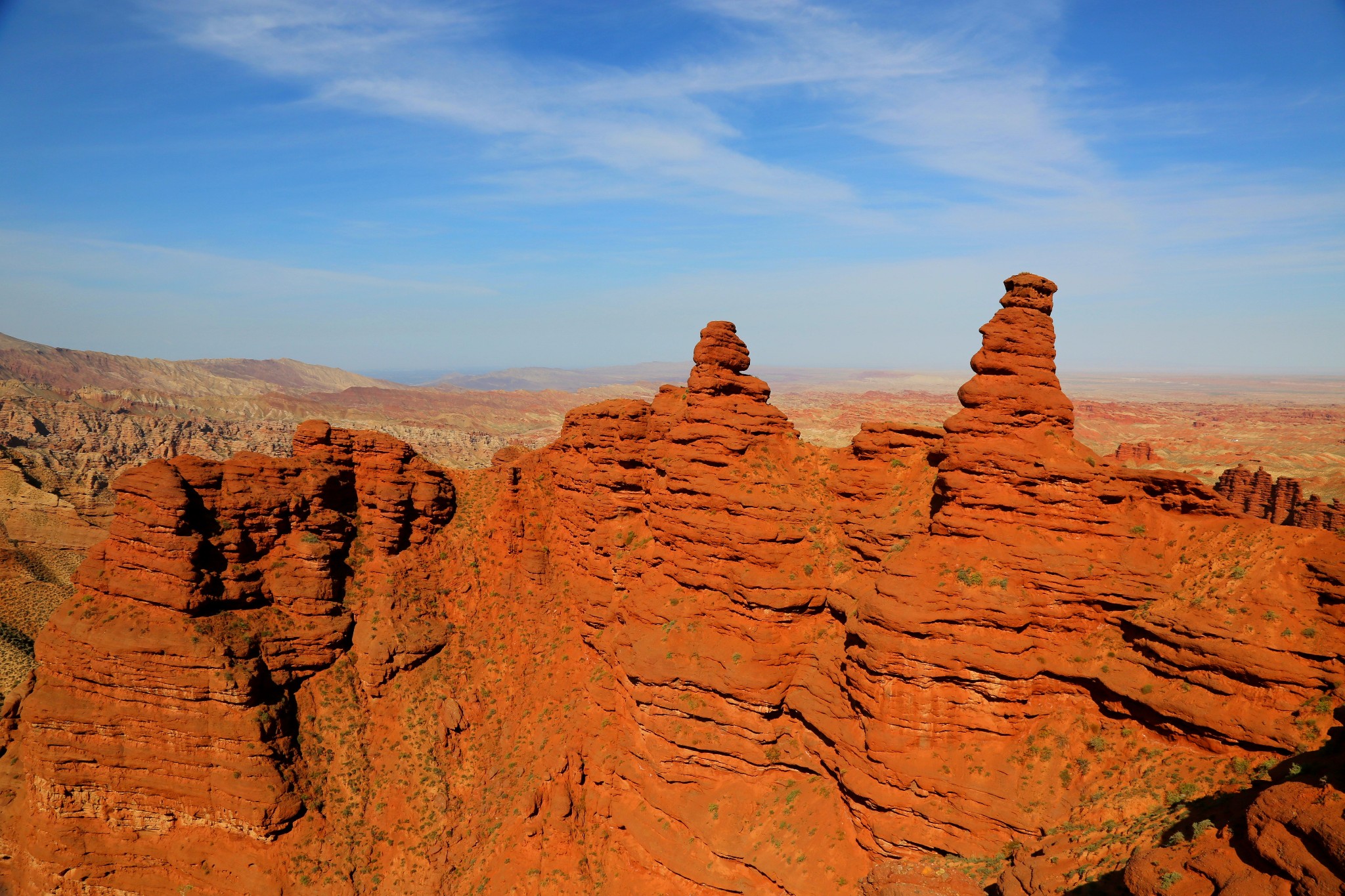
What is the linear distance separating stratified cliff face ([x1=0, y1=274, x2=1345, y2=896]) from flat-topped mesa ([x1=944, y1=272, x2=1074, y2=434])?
7.6 inches

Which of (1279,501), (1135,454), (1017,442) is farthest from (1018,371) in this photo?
(1135,454)

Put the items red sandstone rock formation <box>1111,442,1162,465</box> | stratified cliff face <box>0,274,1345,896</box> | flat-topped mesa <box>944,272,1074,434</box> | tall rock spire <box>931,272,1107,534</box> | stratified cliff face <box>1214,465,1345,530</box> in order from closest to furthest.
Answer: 1. stratified cliff face <box>0,274,1345,896</box>
2. tall rock spire <box>931,272,1107,534</box>
3. flat-topped mesa <box>944,272,1074,434</box>
4. stratified cliff face <box>1214,465,1345,530</box>
5. red sandstone rock formation <box>1111,442,1162,465</box>

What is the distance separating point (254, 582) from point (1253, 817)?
45.3 meters

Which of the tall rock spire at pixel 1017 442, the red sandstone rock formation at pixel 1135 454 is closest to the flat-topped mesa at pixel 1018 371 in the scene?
the tall rock spire at pixel 1017 442

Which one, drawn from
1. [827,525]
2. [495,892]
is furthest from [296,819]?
[827,525]

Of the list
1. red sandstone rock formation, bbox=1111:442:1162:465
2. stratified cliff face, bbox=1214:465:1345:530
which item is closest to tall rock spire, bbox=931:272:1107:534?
stratified cliff face, bbox=1214:465:1345:530

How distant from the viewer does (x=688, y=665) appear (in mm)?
31906

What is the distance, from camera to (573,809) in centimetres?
3522

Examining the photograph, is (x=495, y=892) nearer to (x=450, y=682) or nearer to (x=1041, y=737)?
(x=450, y=682)

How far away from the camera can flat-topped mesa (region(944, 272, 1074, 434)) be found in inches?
1098

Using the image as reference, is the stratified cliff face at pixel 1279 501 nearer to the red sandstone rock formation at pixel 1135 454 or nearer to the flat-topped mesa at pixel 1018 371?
the red sandstone rock formation at pixel 1135 454

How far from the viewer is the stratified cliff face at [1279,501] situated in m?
59.4

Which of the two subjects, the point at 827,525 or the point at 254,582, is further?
the point at 254,582

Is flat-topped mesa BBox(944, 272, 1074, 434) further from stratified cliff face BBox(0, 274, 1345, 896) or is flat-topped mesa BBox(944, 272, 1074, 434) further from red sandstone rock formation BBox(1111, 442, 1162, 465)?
red sandstone rock formation BBox(1111, 442, 1162, 465)
